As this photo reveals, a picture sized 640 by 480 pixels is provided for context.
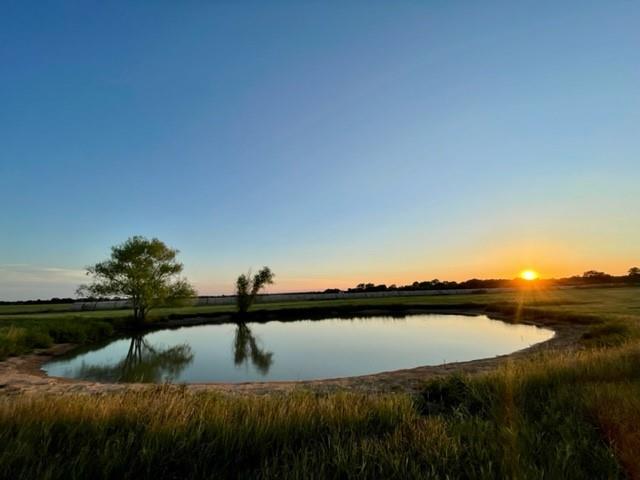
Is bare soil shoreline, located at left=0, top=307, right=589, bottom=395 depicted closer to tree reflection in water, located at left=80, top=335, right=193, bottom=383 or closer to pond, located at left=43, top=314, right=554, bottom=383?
pond, located at left=43, top=314, right=554, bottom=383

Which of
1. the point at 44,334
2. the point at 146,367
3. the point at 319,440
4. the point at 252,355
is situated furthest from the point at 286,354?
the point at 319,440

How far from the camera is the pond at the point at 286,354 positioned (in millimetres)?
16828

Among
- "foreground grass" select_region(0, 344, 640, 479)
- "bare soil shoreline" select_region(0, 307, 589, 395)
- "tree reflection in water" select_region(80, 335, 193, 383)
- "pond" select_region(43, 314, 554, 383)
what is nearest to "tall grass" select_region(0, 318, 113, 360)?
"bare soil shoreline" select_region(0, 307, 589, 395)

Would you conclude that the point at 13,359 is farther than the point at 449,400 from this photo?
Yes

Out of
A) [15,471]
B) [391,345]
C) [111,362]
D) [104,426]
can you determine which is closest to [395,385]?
[104,426]

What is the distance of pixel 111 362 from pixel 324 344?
38.5ft

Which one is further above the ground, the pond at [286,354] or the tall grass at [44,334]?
the tall grass at [44,334]

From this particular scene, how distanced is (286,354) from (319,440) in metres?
17.2

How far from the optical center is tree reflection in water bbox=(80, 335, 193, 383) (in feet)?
54.2

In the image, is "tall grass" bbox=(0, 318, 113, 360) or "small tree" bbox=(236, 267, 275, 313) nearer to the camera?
"tall grass" bbox=(0, 318, 113, 360)

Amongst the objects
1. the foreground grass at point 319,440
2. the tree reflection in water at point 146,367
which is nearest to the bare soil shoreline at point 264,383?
the tree reflection in water at point 146,367

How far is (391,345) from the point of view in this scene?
74.6 feet

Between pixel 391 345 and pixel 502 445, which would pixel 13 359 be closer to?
pixel 391 345

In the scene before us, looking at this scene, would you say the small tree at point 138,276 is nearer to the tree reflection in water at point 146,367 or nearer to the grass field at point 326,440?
the tree reflection in water at point 146,367
